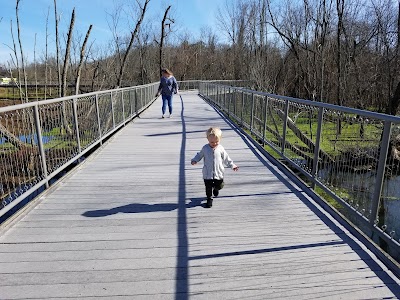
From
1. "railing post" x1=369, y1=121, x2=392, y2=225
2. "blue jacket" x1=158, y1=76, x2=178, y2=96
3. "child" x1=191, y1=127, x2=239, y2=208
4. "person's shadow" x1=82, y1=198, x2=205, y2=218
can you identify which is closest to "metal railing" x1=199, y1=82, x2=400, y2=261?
"railing post" x1=369, y1=121, x2=392, y2=225

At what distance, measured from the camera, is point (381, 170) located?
2.73 m

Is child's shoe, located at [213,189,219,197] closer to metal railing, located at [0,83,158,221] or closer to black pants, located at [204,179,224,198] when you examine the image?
black pants, located at [204,179,224,198]

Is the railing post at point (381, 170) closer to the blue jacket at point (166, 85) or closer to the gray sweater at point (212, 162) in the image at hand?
the gray sweater at point (212, 162)

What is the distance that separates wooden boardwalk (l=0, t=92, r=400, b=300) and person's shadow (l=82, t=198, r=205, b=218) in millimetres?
11

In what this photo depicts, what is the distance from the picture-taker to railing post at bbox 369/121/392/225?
8.74 ft

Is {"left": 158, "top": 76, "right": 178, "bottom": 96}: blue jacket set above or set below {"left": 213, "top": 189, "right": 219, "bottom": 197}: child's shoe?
above

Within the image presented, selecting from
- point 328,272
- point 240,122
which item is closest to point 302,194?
point 328,272

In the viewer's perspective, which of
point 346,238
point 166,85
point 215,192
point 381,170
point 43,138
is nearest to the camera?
point 381,170

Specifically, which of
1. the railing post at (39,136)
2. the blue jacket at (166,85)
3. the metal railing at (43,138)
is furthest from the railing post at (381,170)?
the blue jacket at (166,85)

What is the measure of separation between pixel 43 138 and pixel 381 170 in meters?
4.00

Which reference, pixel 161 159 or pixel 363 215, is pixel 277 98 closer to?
pixel 161 159

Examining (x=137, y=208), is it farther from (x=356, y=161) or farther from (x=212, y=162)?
(x=356, y=161)

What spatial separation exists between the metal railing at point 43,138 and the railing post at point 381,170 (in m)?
3.44

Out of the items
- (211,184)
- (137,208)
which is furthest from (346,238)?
(137,208)
